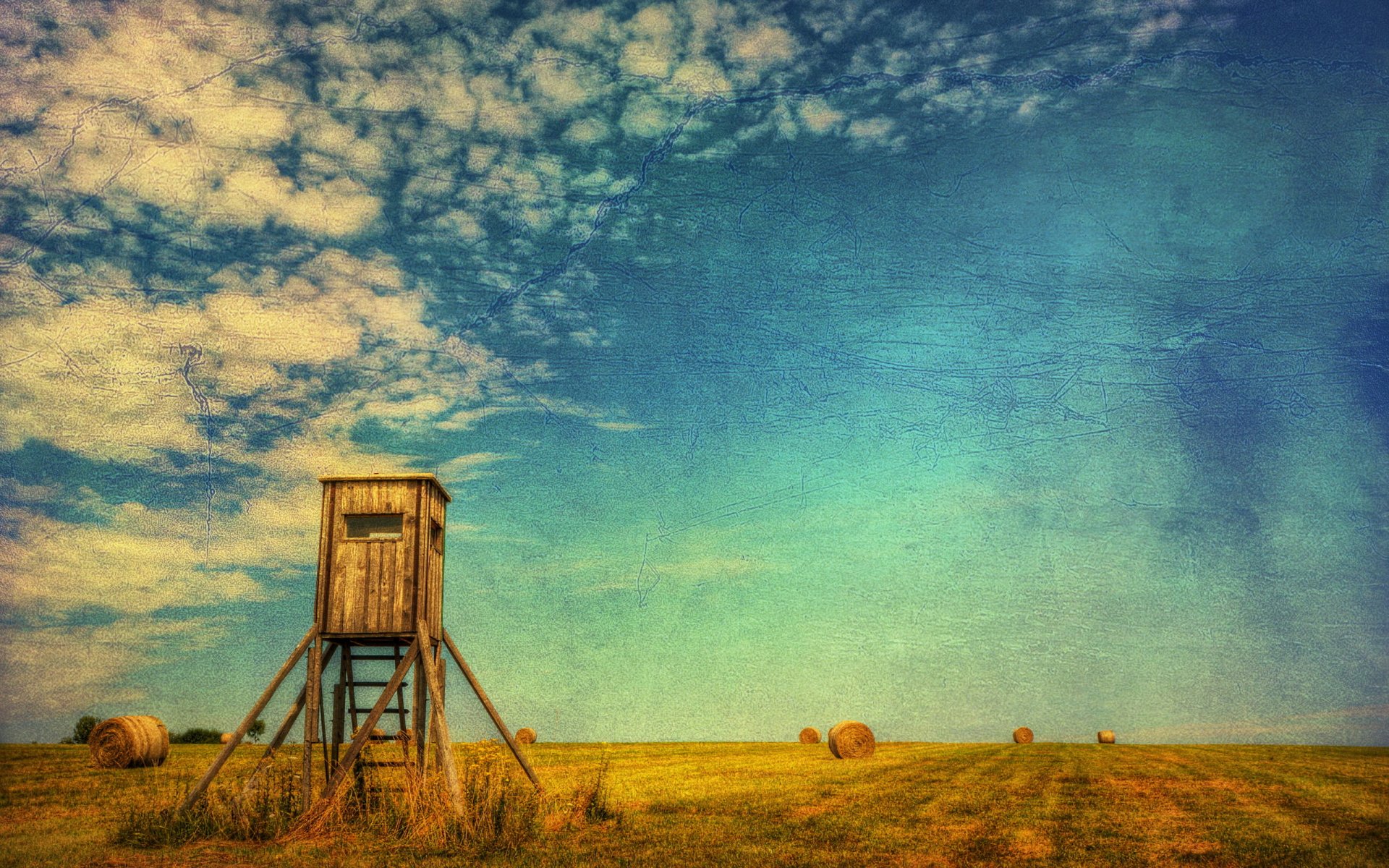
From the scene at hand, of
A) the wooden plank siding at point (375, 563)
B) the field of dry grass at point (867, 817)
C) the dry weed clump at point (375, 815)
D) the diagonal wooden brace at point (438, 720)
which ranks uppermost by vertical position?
the wooden plank siding at point (375, 563)

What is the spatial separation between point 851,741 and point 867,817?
708 inches

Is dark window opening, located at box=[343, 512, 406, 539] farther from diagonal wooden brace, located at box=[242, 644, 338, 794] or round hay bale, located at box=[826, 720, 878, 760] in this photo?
round hay bale, located at box=[826, 720, 878, 760]

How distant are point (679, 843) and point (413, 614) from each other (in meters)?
5.76

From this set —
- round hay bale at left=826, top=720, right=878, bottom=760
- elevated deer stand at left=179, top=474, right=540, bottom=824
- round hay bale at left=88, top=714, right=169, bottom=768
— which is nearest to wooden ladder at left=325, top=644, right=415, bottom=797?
elevated deer stand at left=179, top=474, right=540, bottom=824

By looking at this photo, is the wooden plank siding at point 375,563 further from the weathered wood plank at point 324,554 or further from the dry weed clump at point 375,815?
the dry weed clump at point 375,815

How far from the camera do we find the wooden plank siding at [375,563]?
15.3 m

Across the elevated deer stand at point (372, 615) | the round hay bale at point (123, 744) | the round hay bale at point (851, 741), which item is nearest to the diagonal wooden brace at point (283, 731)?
the elevated deer stand at point (372, 615)

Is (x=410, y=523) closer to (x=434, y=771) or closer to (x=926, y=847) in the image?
(x=434, y=771)

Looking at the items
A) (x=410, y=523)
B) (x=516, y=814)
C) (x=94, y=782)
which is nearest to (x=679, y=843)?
(x=516, y=814)

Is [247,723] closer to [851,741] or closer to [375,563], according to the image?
[375,563]

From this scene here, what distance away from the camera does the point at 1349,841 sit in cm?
1293

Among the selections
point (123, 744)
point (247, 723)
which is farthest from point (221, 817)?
point (123, 744)

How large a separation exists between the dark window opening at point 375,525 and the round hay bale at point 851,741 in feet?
68.9

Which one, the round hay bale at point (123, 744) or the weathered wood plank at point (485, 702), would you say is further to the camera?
the round hay bale at point (123, 744)
